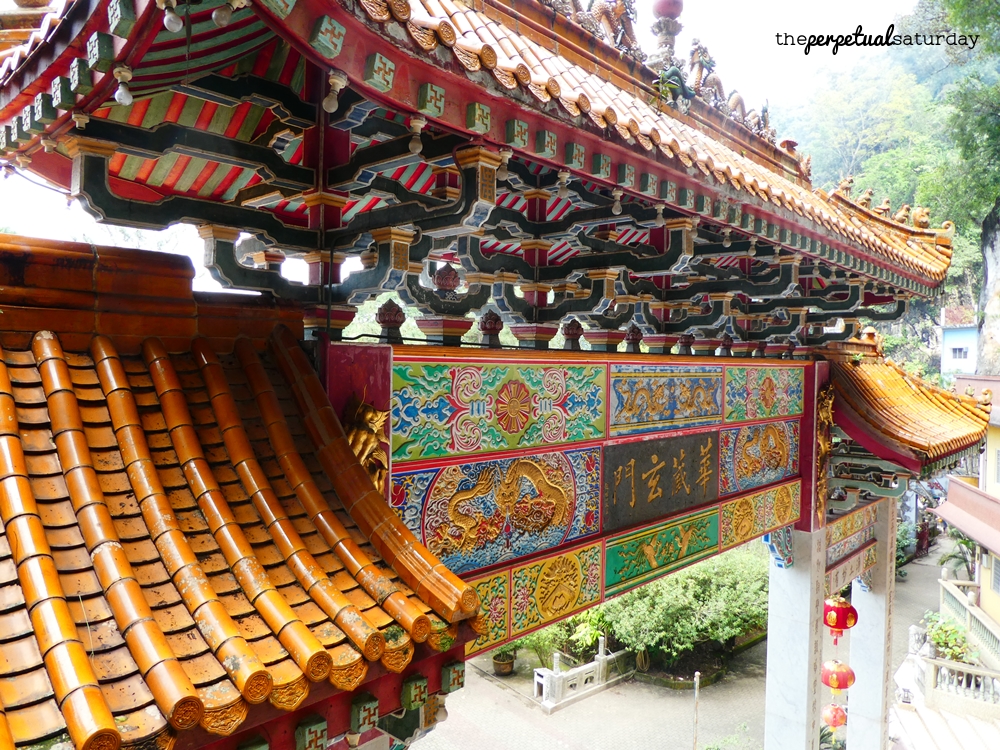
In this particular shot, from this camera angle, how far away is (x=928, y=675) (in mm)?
10977

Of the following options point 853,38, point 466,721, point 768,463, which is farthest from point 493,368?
point 466,721

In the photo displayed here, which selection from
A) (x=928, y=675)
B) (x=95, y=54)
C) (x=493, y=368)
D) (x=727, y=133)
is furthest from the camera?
(x=928, y=675)

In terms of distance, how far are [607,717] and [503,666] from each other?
2.58m

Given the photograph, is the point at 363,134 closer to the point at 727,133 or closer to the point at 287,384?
the point at 287,384

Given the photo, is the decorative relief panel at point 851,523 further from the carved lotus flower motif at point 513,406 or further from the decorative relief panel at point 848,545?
the carved lotus flower motif at point 513,406

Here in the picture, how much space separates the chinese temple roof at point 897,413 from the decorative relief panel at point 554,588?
3937mm

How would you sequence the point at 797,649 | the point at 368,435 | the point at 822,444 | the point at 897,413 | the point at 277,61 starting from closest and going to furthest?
the point at 277,61 < the point at 368,435 < the point at 797,649 < the point at 822,444 < the point at 897,413

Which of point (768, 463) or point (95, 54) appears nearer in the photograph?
point (95, 54)

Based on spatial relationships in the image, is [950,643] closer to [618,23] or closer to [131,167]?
[618,23]

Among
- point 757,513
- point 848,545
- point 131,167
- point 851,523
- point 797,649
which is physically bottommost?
point 797,649

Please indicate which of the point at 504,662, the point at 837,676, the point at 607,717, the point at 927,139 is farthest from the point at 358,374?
the point at 927,139

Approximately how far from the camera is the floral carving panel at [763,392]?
5.43 meters

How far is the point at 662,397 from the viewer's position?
179 inches

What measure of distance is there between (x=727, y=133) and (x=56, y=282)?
5480 mm
